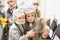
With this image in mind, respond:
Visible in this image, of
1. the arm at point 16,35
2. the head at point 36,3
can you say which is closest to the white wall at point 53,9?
the head at point 36,3

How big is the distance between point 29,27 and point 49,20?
0.37ft

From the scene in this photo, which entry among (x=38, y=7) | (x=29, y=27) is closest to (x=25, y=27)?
(x=29, y=27)

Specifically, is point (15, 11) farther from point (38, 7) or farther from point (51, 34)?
point (51, 34)

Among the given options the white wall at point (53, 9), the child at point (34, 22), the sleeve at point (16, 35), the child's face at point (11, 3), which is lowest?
the sleeve at point (16, 35)

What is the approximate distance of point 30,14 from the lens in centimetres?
77

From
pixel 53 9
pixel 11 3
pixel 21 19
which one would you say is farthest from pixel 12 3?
pixel 53 9

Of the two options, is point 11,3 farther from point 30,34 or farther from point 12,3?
point 30,34

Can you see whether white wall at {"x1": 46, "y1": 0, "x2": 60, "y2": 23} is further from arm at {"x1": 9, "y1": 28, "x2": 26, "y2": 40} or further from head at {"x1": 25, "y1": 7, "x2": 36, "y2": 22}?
arm at {"x1": 9, "y1": 28, "x2": 26, "y2": 40}

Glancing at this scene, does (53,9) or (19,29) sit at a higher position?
(53,9)

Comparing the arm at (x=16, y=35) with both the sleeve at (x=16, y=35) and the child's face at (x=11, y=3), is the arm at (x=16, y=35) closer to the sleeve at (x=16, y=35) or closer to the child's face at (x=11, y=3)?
the sleeve at (x=16, y=35)

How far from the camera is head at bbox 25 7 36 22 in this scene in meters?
0.76

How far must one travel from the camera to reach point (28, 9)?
2.52ft

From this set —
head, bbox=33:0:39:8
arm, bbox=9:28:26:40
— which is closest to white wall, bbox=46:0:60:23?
head, bbox=33:0:39:8

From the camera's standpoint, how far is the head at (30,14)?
76 centimetres
